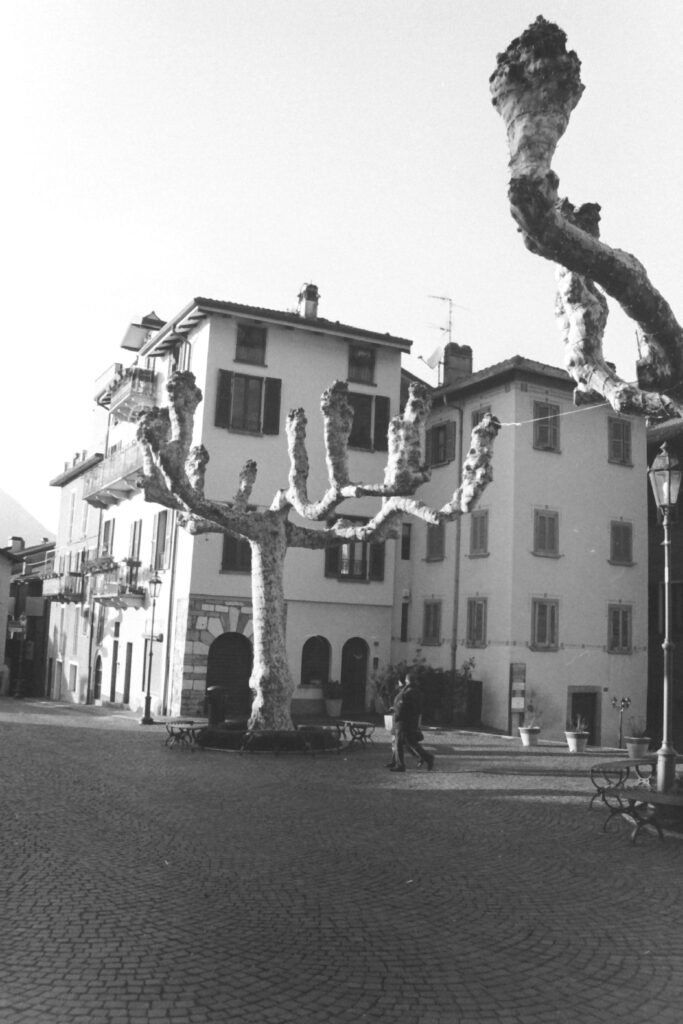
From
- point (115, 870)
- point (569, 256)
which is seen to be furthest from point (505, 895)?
point (569, 256)

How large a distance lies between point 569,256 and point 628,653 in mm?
26339

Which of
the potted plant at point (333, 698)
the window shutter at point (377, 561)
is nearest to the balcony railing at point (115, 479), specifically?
the window shutter at point (377, 561)

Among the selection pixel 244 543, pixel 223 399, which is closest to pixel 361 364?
pixel 223 399

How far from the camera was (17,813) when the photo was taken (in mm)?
11578

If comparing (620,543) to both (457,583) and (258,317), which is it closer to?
(457,583)

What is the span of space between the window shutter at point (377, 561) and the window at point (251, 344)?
7.31 m

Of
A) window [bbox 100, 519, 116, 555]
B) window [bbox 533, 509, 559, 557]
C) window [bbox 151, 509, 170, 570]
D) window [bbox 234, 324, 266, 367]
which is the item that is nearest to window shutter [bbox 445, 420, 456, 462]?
window [bbox 533, 509, 559, 557]

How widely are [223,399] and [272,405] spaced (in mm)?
1705

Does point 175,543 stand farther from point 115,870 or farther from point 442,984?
point 442,984

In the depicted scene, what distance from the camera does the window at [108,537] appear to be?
1489 inches

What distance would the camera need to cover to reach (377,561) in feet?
104

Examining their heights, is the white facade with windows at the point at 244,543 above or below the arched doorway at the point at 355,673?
above

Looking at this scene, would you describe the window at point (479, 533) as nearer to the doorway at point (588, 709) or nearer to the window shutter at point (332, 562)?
the window shutter at point (332, 562)

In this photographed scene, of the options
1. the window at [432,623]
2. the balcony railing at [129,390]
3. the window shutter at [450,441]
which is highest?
the balcony railing at [129,390]
